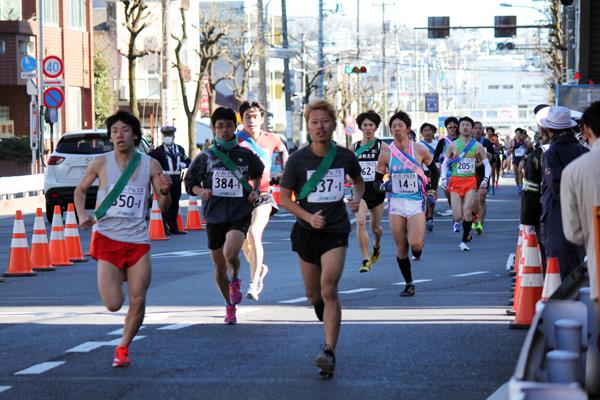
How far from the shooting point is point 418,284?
52.9 feet

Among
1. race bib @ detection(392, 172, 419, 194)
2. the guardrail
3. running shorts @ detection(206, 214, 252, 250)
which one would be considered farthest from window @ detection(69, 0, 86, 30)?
running shorts @ detection(206, 214, 252, 250)

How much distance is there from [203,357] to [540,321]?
5.10m

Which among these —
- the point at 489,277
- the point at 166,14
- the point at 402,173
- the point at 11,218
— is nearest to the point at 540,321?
the point at 402,173

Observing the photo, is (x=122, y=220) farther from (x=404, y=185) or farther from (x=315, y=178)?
(x=404, y=185)

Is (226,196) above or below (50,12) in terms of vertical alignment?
below

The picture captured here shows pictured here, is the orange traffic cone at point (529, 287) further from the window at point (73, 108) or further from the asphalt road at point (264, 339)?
the window at point (73, 108)

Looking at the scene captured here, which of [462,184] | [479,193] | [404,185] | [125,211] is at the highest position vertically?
[125,211]

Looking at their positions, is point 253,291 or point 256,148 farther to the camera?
point 256,148

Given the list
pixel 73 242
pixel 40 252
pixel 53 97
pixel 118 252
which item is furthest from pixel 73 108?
pixel 118 252

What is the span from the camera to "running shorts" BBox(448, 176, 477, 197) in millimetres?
22141

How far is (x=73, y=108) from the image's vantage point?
196 feet

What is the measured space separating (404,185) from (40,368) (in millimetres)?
6550

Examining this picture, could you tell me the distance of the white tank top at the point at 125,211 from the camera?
1006 cm

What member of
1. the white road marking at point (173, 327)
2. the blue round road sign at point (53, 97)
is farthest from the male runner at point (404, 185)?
the blue round road sign at point (53, 97)
